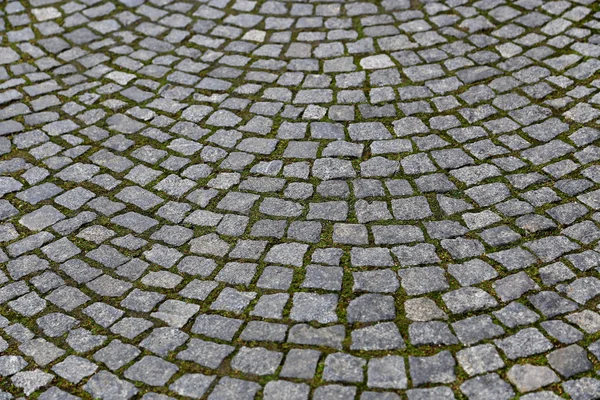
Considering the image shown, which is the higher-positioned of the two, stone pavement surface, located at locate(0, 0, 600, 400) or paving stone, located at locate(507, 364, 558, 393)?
stone pavement surface, located at locate(0, 0, 600, 400)

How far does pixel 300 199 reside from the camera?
4.62 metres

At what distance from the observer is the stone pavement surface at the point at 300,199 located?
3.64 m

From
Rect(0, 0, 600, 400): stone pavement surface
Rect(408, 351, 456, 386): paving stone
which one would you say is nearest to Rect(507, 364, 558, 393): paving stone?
Rect(0, 0, 600, 400): stone pavement surface

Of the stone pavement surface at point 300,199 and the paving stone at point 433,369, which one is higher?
the stone pavement surface at point 300,199

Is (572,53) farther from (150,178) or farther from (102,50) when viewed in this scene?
(102,50)

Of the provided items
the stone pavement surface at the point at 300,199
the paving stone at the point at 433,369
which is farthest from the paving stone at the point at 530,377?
the paving stone at the point at 433,369

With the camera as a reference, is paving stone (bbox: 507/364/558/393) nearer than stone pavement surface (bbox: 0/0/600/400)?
Yes

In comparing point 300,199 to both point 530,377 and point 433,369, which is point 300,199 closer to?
point 433,369

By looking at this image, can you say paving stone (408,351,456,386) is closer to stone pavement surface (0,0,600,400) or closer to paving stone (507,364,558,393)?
stone pavement surface (0,0,600,400)

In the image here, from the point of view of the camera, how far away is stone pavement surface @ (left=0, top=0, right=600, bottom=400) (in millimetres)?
3643

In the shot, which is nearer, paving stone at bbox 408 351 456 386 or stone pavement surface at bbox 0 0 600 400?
paving stone at bbox 408 351 456 386

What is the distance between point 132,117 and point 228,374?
8.04 feet

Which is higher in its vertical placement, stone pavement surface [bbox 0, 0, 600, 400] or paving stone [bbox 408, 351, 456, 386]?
stone pavement surface [bbox 0, 0, 600, 400]

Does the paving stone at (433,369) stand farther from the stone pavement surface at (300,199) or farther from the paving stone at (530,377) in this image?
the paving stone at (530,377)
